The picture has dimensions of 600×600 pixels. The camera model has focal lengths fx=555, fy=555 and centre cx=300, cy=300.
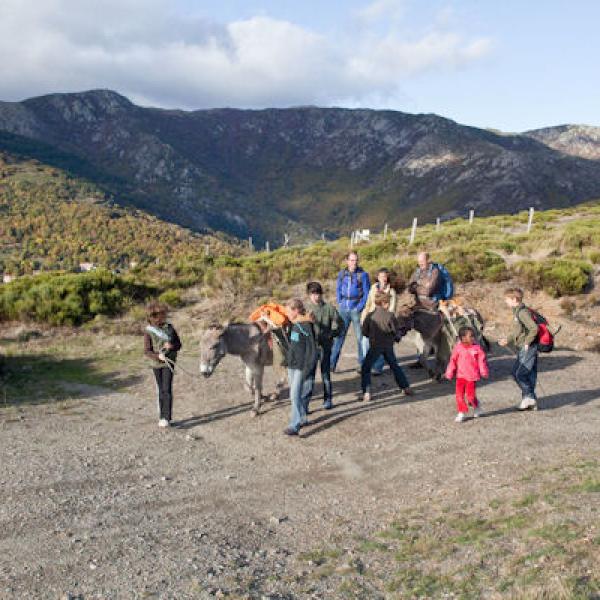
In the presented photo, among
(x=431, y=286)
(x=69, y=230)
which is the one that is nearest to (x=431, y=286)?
(x=431, y=286)

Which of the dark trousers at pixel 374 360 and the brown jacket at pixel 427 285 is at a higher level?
the brown jacket at pixel 427 285

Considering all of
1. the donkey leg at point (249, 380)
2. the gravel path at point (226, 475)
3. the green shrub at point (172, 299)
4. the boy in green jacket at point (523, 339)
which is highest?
the boy in green jacket at point (523, 339)

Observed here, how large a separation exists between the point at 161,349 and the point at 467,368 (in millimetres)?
4360

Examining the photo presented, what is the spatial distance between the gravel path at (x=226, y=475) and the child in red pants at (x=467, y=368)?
32cm

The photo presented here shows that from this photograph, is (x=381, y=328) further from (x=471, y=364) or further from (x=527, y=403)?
(x=527, y=403)

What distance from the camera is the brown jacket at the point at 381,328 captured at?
8.55m

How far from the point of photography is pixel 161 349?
7.86 m

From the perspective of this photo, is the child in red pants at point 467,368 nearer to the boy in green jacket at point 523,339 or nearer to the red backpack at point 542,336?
the boy in green jacket at point 523,339

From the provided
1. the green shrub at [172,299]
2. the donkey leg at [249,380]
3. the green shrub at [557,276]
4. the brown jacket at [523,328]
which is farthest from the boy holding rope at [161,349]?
the green shrub at [557,276]

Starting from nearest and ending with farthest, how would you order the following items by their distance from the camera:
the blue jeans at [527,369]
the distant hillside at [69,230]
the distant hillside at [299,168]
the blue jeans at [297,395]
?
the blue jeans at [297,395] → the blue jeans at [527,369] → the distant hillside at [69,230] → the distant hillside at [299,168]

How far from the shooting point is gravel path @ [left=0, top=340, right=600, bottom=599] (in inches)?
172

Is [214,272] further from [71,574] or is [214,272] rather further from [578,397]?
[71,574]

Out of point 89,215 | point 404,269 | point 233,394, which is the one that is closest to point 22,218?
point 89,215

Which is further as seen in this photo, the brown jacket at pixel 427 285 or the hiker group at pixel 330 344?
the brown jacket at pixel 427 285
